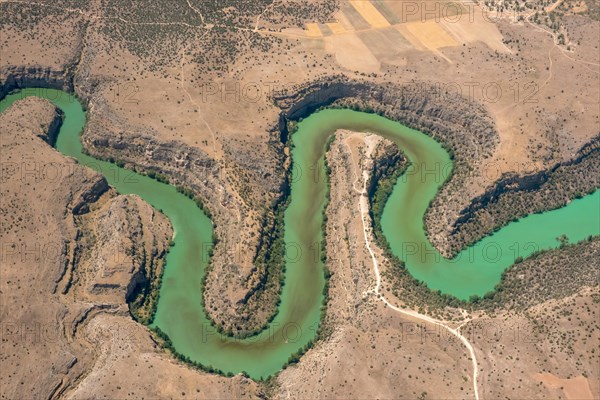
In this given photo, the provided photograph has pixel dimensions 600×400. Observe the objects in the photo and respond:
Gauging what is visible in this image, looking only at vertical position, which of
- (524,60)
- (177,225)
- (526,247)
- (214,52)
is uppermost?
(524,60)

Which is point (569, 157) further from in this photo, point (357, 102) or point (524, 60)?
point (357, 102)

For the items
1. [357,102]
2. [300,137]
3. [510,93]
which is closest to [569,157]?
[510,93]

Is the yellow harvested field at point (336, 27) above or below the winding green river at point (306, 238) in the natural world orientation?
above

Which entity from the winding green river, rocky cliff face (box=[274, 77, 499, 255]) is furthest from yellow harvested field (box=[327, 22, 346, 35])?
the winding green river

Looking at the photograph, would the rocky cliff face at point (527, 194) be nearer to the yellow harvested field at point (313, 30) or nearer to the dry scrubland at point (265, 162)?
the dry scrubland at point (265, 162)

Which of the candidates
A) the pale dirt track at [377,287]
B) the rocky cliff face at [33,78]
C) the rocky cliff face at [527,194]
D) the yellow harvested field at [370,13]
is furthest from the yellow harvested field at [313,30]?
the rocky cliff face at [527,194]

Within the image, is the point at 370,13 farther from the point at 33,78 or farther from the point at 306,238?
the point at 33,78

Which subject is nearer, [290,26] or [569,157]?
[569,157]
